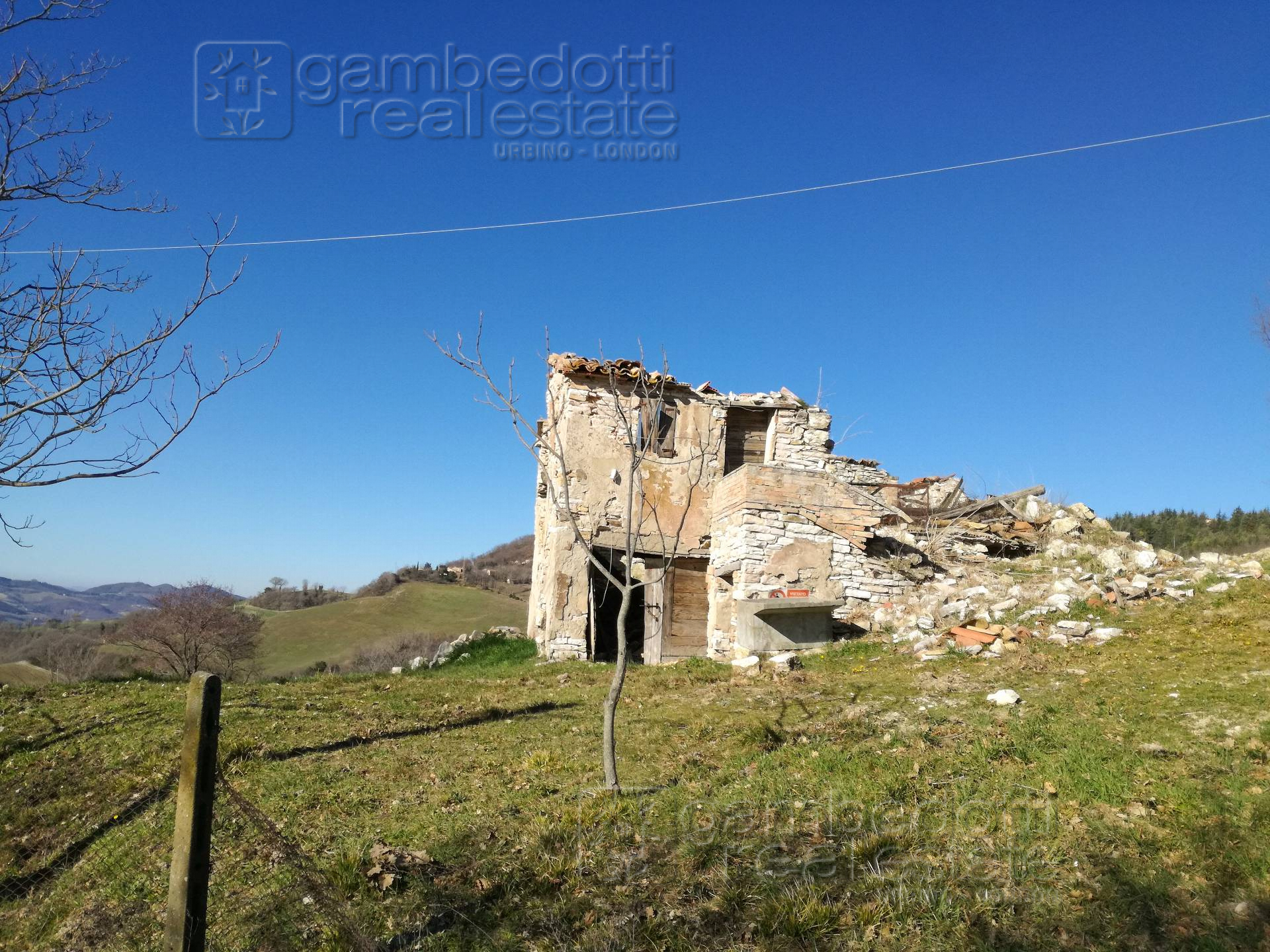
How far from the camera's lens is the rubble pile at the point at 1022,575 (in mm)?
10305

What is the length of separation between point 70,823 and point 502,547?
2140 inches

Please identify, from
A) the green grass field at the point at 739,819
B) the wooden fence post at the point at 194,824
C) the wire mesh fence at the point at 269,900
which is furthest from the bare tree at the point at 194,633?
the wooden fence post at the point at 194,824

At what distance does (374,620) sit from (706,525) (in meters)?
30.8

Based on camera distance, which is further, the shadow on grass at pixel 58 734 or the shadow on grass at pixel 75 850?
the shadow on grass at pixel 58 734

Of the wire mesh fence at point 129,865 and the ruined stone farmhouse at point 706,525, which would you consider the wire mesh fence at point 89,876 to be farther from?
the ruined stone farmhouse at point 706,525

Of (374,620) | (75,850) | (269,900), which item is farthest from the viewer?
(374,620)

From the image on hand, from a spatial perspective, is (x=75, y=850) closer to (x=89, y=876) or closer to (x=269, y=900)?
(x=89, y=876)

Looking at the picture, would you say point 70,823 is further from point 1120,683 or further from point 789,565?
point 789,565

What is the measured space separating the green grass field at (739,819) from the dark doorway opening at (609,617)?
23.8 ft

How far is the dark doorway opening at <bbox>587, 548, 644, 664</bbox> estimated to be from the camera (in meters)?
16.2

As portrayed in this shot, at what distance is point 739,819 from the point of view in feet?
16.6

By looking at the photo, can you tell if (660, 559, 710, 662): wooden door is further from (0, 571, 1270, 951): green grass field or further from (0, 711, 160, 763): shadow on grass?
(0, 711, 160, 763): shadow on grass

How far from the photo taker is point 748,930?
3.87m

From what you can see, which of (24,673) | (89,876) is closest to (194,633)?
(24,673)
